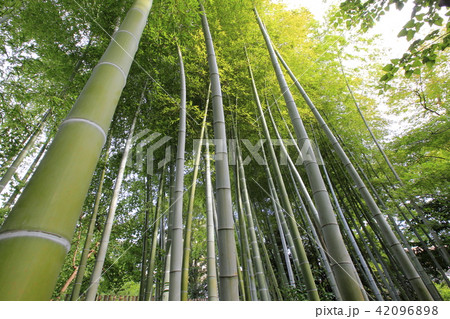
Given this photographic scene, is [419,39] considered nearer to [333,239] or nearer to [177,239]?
[333,239]

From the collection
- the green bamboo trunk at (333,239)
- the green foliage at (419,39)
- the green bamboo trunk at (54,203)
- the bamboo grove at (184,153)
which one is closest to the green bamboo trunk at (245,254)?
the bamboo grove at (184,153)

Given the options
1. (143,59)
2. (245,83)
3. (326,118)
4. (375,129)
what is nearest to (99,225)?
(143,59)

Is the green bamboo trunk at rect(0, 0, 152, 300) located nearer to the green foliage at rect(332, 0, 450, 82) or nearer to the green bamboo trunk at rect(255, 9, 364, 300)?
the green bamboo trunk at rect(255, 9, 364, 300)

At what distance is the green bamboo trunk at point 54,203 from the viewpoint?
1.39 feet

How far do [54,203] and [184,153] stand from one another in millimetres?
2656

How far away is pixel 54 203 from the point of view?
501mm

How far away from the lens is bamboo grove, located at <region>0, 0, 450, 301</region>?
0.62 metres

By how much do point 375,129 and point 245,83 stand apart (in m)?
3.10

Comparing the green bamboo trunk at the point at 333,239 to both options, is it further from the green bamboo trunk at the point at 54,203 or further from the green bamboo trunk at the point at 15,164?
the green bamboo trunk at the point at 15,164

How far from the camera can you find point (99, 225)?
422cm

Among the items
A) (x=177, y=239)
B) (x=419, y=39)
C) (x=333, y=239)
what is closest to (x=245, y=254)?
(x=177, y=239)

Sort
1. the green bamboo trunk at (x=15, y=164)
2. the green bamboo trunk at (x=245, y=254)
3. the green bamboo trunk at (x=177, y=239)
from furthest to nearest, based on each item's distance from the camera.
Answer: the green bamboo trunk at (x=245, y=254), the green bamboo trunk at (x=15, y=164), the green bamboo trunk at (x=177, y=239)

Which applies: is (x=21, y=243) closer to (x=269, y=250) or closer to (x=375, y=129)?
(x=375, y=129)

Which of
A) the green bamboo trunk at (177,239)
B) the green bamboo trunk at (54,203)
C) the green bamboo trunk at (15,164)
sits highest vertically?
the green bamboo trunk at (15,164)
